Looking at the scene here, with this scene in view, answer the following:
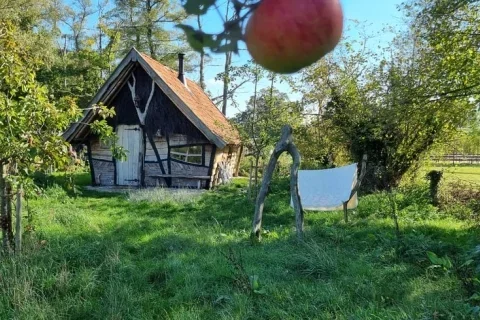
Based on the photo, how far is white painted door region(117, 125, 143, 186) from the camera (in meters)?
12.1

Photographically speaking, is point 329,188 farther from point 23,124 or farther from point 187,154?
point 187,154

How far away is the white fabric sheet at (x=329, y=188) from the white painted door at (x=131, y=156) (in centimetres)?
613

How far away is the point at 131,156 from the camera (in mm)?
12266

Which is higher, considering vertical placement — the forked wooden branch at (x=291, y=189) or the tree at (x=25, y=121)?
the tree at (x=25, y=121)

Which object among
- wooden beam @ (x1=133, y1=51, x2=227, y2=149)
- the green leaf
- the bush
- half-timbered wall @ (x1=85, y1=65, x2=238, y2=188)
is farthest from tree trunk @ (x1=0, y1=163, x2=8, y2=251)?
half-timbered wall @ (x1=85, y1=65, x2=238, y2=188)

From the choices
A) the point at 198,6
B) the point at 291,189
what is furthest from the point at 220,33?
the point at 291,189

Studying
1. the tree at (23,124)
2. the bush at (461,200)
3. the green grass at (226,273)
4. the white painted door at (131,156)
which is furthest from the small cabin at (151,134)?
the tree at (23,124)

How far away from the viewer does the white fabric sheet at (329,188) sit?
7082 mm

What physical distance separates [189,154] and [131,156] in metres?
1.91

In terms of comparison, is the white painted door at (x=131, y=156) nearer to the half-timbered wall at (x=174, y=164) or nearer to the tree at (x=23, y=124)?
the half-timbered wall at (x=174, y=164)

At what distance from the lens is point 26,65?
461 centimetres

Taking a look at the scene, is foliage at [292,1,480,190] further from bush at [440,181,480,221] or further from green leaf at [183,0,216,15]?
green leaf at [183,0,216,15]

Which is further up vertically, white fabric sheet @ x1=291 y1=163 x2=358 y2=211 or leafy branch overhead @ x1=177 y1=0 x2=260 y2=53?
leafy branch overhead @ x1=177 y1=0 x2=260 y2=53

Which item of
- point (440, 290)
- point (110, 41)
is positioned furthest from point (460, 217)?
point (110, 41)
